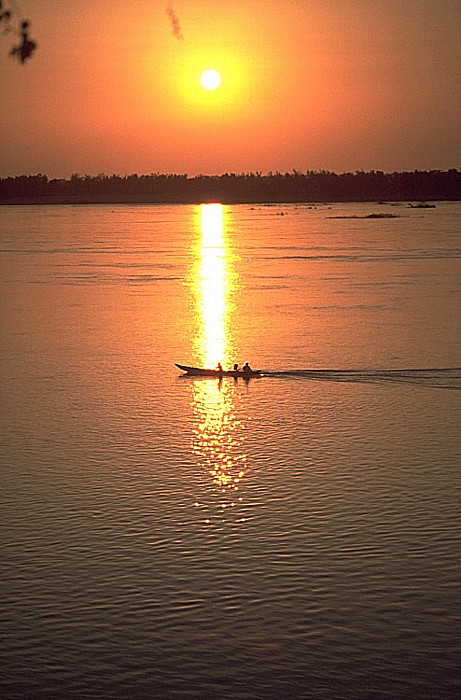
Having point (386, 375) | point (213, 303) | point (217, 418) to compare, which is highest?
point (213, 303)

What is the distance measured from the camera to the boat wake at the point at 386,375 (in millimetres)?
33062

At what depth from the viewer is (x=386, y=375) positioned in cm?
3403

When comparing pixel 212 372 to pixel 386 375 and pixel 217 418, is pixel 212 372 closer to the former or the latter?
pixel 386 375

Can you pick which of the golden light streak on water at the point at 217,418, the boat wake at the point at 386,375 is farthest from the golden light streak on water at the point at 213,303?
the boat wake at the point at 386,375

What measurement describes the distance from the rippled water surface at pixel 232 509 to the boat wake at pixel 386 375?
0.12m

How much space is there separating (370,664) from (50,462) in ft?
37.2

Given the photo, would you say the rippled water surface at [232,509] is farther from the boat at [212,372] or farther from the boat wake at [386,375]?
the boat at [212,372]

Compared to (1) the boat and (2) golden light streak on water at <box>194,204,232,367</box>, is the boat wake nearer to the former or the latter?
(1) the boat

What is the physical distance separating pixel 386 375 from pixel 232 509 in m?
14.1

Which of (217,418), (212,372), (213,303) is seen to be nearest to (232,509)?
(217,418)

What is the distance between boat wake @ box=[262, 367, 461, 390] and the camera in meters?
33.1

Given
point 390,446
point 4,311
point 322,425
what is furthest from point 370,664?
point 4,311

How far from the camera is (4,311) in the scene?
169 ft

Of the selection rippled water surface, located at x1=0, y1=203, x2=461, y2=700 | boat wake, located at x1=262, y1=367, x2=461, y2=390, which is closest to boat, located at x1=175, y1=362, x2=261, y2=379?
rippled water surface, located at x1=0, y1=203, x2=461, y2=700
